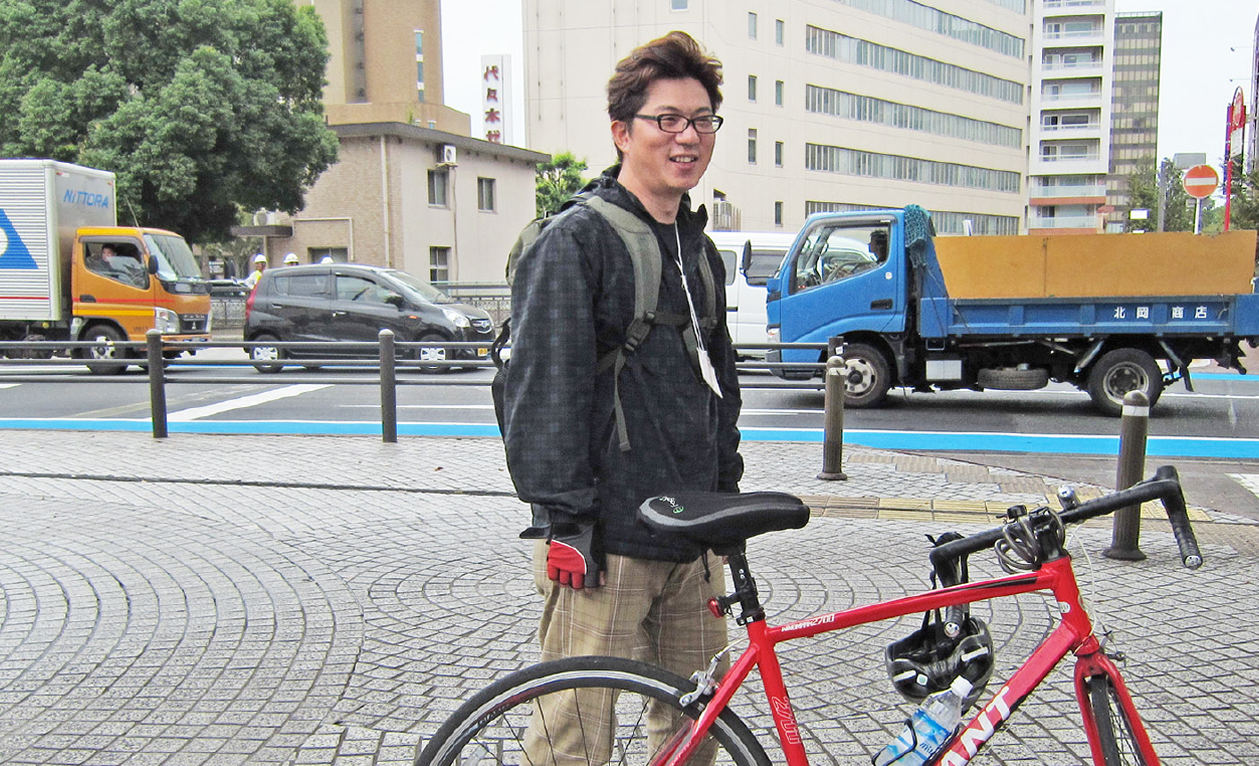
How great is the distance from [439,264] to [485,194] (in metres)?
3.47

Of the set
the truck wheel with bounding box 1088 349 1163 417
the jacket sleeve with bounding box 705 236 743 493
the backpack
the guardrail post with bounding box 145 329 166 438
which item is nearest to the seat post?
the backpack

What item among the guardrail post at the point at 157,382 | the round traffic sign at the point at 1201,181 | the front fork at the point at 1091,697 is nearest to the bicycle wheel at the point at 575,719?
the front fork at the point at 1091,697

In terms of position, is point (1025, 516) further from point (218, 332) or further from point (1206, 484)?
point (218, 332)

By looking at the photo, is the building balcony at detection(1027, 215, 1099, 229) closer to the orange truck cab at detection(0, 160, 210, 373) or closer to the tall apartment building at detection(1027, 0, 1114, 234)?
the tall apartment building at detection(1027, 0, 1114, 234)

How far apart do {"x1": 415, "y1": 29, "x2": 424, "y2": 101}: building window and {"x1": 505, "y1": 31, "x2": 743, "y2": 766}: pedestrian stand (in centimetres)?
6832

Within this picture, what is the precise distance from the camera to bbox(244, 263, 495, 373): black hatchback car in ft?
56.5

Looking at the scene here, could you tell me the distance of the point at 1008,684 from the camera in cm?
214

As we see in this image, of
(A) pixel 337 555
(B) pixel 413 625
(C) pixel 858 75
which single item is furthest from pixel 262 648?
(C) pixel 858 75

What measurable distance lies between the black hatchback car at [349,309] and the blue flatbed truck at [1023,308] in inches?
272

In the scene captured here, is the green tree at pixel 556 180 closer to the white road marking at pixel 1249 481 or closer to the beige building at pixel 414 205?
the beige building at pixel 414 205

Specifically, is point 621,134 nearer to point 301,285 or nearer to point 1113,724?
point 1113,724

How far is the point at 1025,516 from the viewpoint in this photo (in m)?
2.11

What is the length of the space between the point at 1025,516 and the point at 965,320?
10.1 metres

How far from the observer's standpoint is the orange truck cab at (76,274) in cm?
1822
